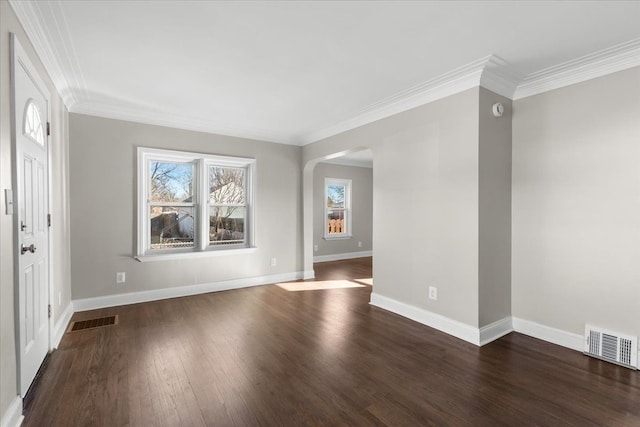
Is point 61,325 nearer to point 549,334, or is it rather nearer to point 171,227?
point 171,227

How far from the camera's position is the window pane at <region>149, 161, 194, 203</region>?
4.30m

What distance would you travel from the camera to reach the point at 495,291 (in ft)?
9.94

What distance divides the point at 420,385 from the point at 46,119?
3716mm

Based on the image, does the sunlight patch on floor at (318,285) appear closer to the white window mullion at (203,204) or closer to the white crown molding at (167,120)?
the white window mullion at (203,204)

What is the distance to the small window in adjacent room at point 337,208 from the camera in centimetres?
761

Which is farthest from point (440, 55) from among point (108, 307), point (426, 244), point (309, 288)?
point (108, 307)

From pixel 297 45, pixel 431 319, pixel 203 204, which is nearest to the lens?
pixel 297 45

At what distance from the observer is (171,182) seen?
14.6 ft

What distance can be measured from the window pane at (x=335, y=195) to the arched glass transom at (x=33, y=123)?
18.9 ft

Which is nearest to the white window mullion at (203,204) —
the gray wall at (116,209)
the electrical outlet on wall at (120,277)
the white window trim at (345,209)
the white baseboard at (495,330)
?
the gray wall at (116,209)

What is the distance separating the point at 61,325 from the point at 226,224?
237 cm

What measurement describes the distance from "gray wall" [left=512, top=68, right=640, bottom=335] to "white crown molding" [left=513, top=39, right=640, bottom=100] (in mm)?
58

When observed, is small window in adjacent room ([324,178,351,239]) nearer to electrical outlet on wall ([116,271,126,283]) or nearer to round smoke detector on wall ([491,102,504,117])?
electrical outlet on wall ([116,271,126,283])

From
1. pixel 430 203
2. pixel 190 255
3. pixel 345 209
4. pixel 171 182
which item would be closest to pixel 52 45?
pixel 171 182
